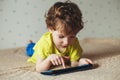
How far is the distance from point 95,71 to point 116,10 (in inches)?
26.1

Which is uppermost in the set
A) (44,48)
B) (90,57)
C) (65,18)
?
(65,18)

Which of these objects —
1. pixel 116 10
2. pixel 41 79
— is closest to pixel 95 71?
pixel 41 79

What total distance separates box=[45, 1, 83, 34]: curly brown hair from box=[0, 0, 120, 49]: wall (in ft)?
1.30

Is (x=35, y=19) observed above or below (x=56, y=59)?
above

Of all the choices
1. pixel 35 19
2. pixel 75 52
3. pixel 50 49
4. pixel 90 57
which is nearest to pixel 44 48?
pixel 50 49

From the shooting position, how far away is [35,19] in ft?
4.95

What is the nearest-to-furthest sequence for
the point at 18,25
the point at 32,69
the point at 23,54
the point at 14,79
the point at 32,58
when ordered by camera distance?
1. the point at 14,79
2. the point at 32,69
3. the point at 32,58
4. the point at 23,54
5. the point at 18,25

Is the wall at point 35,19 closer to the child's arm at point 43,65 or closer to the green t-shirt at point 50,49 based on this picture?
the green t-shirt at point 50,49

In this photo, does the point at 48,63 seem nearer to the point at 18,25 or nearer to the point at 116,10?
the point at 18,25

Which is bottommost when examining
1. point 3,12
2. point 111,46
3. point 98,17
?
point 111,46

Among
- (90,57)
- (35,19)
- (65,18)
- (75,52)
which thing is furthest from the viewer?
(35,19)

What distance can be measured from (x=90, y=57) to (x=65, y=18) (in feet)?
0.99

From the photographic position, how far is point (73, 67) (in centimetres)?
110

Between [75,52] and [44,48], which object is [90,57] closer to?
[75,52]
